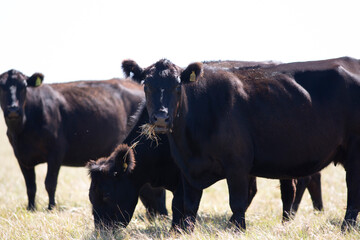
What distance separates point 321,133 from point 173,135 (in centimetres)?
196

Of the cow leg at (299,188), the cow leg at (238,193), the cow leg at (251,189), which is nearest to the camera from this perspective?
the cow leg at (238,193)

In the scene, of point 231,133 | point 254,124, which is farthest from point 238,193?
point 254,124

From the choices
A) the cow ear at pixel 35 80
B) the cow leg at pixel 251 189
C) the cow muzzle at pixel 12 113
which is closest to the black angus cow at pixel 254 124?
the cow leg at pixel 251 189

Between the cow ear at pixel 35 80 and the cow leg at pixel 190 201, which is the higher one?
the cow ear at pixel 35 80

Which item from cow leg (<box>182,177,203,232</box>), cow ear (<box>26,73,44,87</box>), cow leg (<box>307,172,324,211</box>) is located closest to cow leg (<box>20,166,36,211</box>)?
cow ear (<box>26,73,44,87</box>)

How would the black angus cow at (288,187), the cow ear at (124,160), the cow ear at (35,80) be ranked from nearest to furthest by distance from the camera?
the cow ear at (124,160) < the black angus cow at (288,187) < the cow ear at (35,80)

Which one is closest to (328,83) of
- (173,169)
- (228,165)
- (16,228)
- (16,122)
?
(228,165)

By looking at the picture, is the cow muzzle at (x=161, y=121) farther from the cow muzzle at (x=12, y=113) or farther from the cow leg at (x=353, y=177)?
the cow muzzle at (x=12, y=113)

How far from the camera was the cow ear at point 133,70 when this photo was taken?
22.2 feet

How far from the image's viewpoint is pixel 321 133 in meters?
6.79

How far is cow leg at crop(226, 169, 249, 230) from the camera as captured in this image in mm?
6316

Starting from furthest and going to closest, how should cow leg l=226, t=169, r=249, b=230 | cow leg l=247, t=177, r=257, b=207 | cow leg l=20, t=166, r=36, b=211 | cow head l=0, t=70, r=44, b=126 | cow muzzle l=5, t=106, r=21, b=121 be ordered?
cow leg l=20, t=166, r=36, b=211 < cow head l=0, t=70, r=44, b=126 < cow muzzle l=5, t=106, r=21, b=121 < cow leg l=247, t=177, r=257, b=207 < cow leg l=226, t=169, r=249, b=230

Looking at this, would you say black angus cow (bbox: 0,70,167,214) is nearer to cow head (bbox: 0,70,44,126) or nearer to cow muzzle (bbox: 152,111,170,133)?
cow head (bbox: 0,70,44,126)

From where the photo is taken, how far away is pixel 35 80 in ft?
34.9
